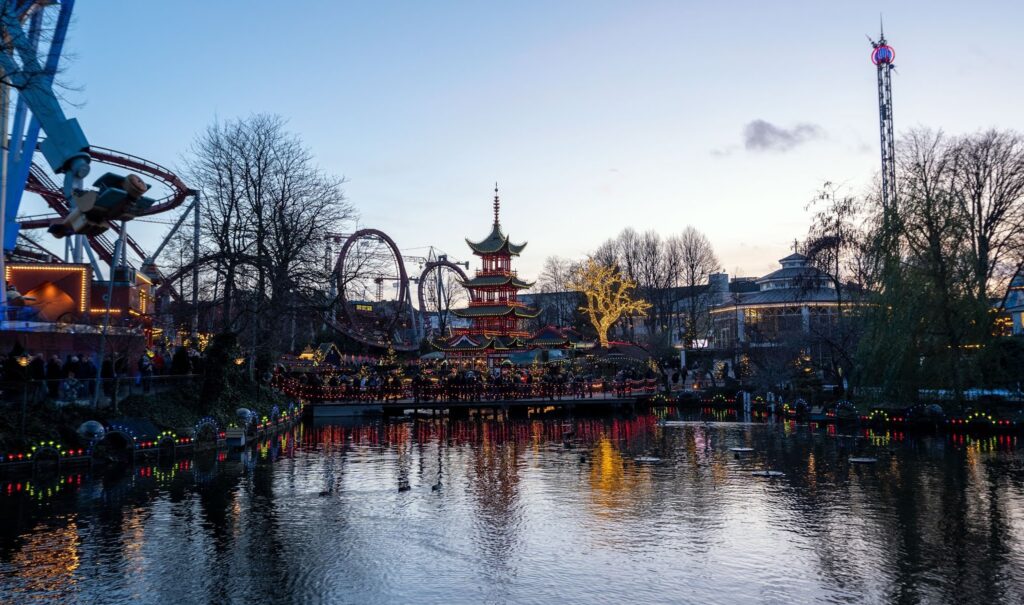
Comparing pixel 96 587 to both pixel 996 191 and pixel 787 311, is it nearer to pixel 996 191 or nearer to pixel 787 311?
pixel 996 191

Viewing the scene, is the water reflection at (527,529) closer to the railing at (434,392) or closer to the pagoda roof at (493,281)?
the railing at (434,392)

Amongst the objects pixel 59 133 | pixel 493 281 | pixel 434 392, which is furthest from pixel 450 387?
pixel 59 133

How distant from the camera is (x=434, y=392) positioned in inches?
1813

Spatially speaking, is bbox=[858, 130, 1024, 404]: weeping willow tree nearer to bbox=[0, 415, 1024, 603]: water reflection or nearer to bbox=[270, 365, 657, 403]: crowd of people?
bbox=[0, 415, 1024, 603]: water reflection

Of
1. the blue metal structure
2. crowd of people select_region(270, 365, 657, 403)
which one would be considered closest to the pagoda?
crowd of people select_region(270, 365, 657, 403)

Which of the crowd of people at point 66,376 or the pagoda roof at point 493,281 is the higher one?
the pagoda roof at point 493,281

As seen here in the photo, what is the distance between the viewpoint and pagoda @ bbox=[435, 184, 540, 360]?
60.8 m

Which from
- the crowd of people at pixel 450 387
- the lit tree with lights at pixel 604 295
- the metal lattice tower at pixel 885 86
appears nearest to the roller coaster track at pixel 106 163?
the crowd of people at pixel 450 387

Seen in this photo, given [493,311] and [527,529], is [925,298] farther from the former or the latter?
[493,311]

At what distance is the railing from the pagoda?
12.4 m

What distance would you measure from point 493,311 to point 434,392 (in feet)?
63.0

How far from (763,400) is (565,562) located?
36.2 metres

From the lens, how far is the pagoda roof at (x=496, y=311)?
64.1 m

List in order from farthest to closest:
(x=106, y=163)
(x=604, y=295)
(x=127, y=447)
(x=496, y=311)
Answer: (x=604, y=295) < (x=496, y=311) < (x=106, y=163) < (x=127, y=447)
